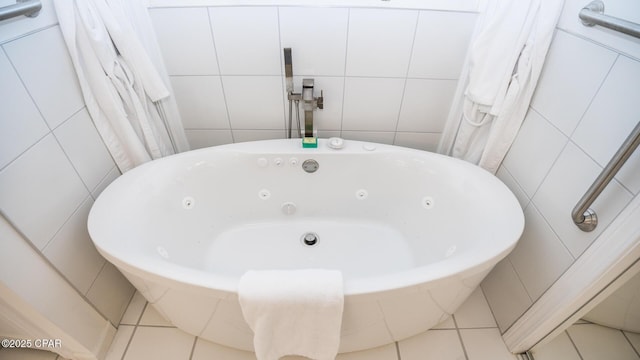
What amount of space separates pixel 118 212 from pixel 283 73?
828 mm

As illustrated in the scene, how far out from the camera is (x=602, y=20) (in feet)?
2.55

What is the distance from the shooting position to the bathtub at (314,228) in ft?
2.75

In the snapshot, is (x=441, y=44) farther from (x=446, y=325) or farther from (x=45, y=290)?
(x=45, y=290)

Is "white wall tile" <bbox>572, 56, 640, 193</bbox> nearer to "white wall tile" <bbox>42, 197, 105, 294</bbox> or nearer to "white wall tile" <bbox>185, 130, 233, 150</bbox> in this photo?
"white wall tile" <bbox>185, 130, 233, 150</bbox>

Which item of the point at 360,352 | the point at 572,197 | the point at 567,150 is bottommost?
the point at 360,352

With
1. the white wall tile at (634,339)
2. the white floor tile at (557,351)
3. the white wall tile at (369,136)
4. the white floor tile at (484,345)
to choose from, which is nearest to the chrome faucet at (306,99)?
the white wall tile at (369,136)

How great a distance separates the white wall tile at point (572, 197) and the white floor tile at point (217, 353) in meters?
1.17

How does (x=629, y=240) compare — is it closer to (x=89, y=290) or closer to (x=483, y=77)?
(x=483, y=77)

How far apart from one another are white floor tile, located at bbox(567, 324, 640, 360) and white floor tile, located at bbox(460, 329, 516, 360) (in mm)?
306

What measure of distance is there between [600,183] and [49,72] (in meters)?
1.57

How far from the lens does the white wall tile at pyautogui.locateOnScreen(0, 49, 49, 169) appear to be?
2.53 feet

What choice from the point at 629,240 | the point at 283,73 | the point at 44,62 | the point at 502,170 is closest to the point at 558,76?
the point at 502,170

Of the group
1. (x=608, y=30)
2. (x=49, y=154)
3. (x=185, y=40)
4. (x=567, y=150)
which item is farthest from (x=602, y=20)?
(x=49, y=154)

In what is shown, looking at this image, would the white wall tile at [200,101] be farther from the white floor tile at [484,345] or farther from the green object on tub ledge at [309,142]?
the white floor tile at [484,345]
